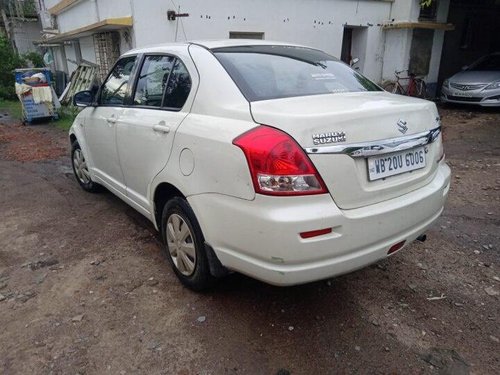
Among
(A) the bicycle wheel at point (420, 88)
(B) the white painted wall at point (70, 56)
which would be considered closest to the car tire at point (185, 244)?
(A) the bicycle wheel at point (420, 88)

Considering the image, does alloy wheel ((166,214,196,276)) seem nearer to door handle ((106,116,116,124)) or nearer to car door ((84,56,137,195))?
car door ((84,56,137,195))

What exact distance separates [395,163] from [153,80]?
1994 mm

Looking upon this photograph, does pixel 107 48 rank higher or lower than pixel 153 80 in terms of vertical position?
higher

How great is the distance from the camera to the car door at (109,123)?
11.9 feet

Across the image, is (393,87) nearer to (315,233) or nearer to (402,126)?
(402,126)

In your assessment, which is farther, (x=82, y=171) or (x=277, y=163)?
(x=82, y=171)

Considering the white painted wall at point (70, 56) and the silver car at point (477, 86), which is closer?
the silver car at point (477, 86)

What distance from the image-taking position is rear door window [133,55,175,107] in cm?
302

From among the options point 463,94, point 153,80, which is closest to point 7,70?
point 153,80

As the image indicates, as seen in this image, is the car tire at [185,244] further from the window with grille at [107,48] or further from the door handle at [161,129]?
the window with grille at [107,48]

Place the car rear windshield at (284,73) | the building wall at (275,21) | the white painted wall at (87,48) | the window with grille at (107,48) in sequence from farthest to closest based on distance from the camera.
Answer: the white painted wall at (87,48)
the window with grille at (107,48)
the building wall at (275,21)
the car rear windshield at (284,73)

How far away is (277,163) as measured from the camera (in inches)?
79.3

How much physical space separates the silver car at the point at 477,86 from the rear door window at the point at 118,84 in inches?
381

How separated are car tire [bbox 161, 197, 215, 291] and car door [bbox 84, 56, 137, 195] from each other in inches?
40.1
